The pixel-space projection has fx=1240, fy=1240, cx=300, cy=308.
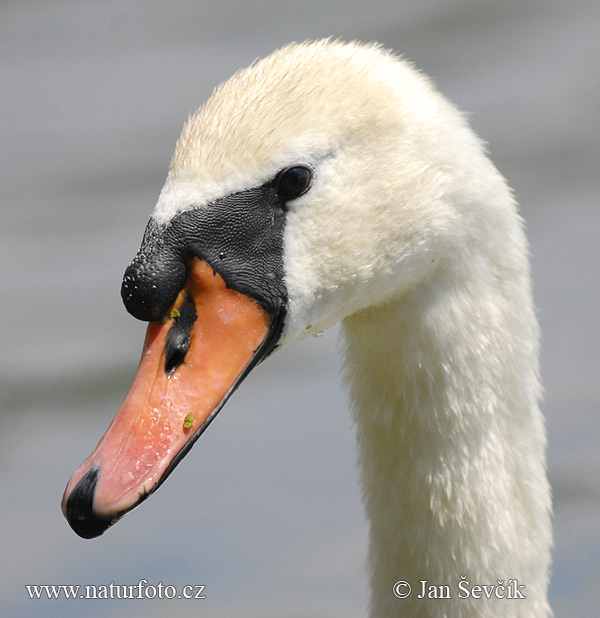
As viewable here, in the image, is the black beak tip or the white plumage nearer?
the black beak tip

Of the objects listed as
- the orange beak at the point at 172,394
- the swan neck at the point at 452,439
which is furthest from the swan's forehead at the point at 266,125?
the swan neck at the point at 452,439

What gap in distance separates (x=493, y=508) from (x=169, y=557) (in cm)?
240

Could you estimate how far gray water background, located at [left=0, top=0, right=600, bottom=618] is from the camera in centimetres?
536

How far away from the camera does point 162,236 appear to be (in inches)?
111

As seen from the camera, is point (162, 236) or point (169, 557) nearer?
point (162, 236)

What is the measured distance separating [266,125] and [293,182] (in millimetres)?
146

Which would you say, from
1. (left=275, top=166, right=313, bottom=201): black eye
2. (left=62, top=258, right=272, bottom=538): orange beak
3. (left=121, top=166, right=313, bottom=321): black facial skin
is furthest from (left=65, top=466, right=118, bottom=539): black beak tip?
(left=275, top=166, right=313, bottom=201): black eye

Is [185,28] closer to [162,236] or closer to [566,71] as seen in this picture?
[566,71]

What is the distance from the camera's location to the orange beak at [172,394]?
271cm

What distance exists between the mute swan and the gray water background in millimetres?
1347

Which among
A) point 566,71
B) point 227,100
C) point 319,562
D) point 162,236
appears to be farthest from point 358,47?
point 566,71

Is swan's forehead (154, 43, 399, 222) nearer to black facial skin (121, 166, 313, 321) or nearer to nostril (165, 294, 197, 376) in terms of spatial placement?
black facial skin (121, 166, 313, 321)

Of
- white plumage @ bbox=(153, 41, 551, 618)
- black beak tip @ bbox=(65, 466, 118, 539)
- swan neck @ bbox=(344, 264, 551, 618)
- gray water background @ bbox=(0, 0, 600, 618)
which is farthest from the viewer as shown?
gray water background @ bbox=(0, 0, 600, 618)

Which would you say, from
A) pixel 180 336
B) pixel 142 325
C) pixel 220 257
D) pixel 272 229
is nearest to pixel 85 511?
pixel 180 336
